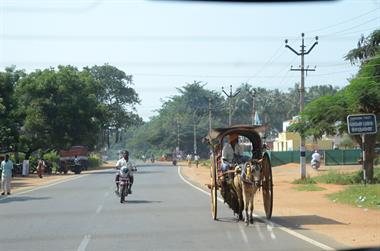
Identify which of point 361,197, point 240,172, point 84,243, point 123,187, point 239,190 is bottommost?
point 84,243

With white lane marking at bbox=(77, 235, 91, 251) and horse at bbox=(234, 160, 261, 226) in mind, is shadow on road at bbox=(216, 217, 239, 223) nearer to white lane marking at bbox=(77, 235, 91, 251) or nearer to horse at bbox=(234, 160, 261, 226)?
horse at bbox=(234, 160, 261, 226)

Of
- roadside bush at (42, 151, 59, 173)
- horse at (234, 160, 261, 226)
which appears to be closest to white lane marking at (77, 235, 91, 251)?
horse at (234, 160, 261, 226)

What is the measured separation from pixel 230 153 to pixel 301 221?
2438 millimetres

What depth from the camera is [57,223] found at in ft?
51.2

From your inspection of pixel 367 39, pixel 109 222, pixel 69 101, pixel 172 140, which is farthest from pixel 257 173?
pixel 172 140

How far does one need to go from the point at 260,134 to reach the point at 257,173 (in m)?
2.08

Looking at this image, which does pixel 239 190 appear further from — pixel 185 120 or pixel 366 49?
pixel 185 120

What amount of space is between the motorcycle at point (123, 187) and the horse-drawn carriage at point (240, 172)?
211 inches

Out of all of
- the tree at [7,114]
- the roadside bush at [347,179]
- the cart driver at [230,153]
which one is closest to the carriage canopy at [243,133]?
the cart driver at [230,153]

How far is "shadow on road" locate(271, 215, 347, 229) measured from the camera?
14844 millimetres

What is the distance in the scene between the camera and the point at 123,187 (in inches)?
851

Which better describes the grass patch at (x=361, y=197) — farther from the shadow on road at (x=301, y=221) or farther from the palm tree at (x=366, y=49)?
the palm tree at (x=366, y=49)

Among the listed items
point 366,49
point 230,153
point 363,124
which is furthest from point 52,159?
point 230,153

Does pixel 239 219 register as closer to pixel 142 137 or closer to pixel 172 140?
pixel 172 140
